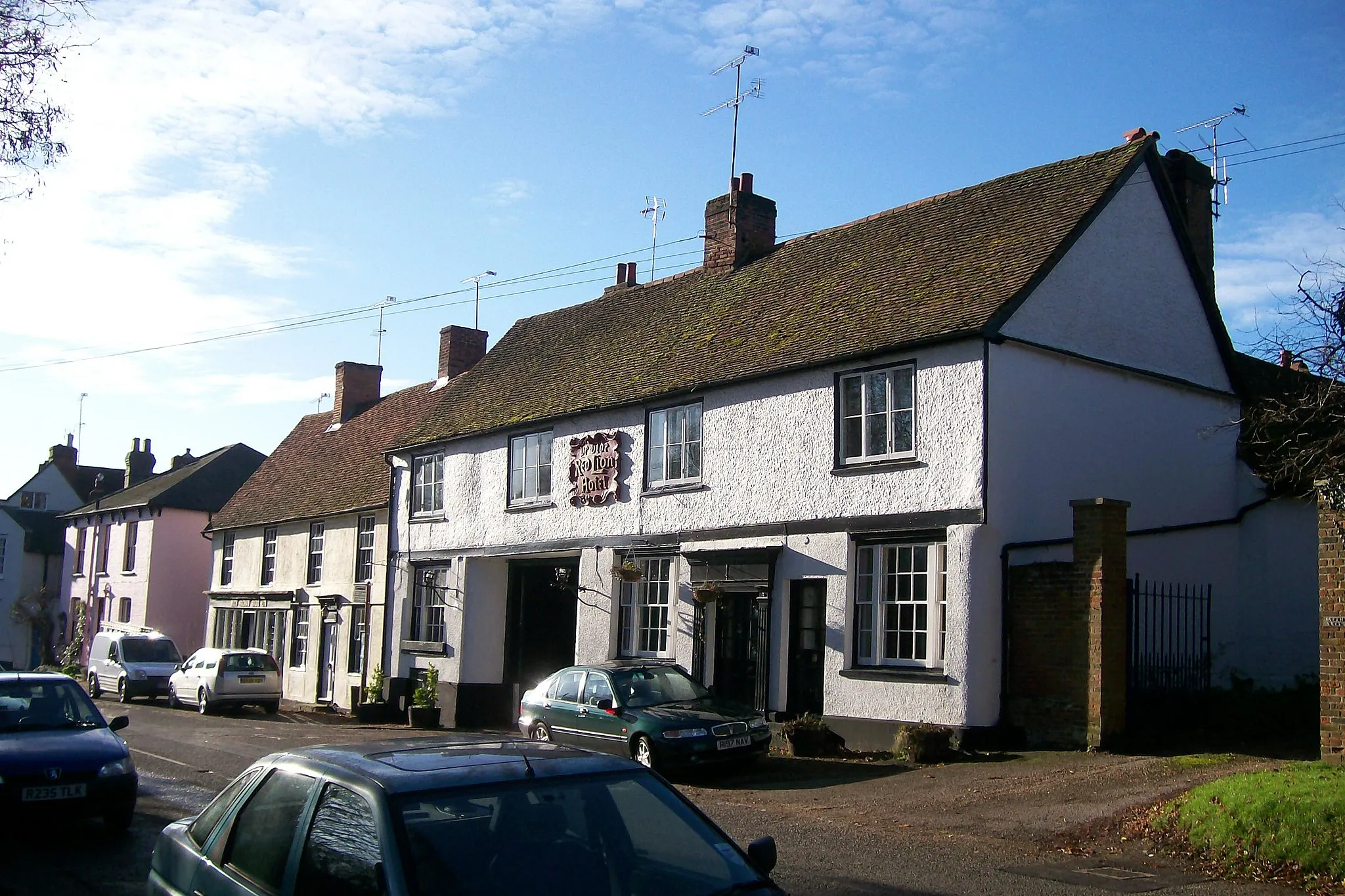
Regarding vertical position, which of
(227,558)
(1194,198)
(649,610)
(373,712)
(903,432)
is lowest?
(373,712)

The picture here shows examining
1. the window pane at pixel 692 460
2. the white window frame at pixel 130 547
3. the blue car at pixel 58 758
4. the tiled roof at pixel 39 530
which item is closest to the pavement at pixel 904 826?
the blue car at pixel 58 758

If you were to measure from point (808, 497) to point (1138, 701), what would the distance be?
17.7 feet

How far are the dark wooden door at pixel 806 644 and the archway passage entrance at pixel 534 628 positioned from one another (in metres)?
7.90

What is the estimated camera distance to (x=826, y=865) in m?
9.51

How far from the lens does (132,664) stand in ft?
109

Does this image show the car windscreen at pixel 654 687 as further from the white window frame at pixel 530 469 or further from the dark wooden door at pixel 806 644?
the white window frame at pixel 530 469

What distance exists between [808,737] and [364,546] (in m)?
17.3

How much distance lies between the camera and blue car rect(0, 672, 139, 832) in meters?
10.5

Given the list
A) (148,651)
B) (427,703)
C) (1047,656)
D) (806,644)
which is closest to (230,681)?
(148,651)

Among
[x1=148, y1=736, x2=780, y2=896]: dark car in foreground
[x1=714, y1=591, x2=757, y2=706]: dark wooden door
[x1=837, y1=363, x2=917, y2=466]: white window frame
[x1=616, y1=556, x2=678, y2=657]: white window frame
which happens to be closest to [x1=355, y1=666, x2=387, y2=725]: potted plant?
[x1=616, y1=556, x2=678, y2=657]: white window frame

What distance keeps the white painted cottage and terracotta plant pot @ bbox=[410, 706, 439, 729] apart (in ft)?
12.3

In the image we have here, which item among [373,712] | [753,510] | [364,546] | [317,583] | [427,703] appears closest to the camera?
[753,510]

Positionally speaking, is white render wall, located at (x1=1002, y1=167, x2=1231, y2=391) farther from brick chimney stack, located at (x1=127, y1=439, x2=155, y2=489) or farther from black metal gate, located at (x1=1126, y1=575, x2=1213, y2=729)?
brick chimney stack, located at (x1=127, y1=439, x2=155, y2=489)

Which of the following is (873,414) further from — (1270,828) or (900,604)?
(1270,828)
